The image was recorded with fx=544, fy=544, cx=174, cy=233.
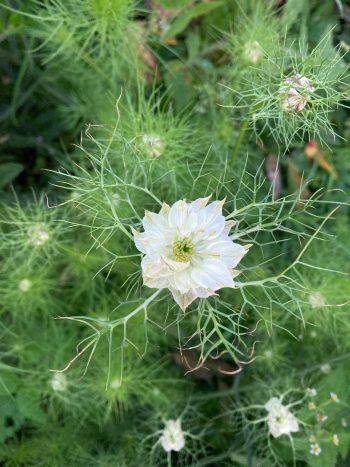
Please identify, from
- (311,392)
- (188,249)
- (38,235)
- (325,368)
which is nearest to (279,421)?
(311,392)

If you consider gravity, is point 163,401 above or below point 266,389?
below

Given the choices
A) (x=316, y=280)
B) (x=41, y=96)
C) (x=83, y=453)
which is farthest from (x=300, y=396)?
(x=41, y=96)

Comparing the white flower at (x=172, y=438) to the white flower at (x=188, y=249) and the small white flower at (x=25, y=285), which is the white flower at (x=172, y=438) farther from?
the white flower at (x=188, y=249)

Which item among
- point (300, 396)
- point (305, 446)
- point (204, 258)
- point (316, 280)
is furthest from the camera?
point (300, 396)

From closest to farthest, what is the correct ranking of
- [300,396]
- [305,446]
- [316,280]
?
[305,446], [316,280], [300,396]

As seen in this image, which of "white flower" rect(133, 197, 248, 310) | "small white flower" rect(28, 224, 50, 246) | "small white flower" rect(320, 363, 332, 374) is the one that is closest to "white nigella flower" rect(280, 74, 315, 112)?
"white flower" rect(133, 197, 248, 310)

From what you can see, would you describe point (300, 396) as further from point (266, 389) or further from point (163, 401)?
point (163, 401)

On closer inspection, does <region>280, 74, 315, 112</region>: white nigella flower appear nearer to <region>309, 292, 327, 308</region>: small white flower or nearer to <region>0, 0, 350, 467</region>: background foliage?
<region>0, 0, 350, 467</region>: background foliage
